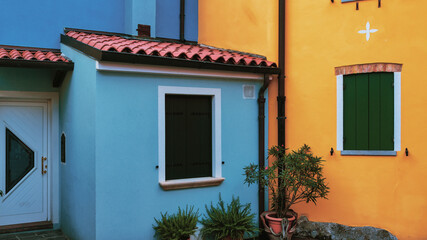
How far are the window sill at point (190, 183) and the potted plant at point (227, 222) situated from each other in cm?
35

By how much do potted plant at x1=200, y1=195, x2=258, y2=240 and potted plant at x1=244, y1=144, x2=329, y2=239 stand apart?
401 mm

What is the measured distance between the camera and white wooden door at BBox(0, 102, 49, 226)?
23.5ft

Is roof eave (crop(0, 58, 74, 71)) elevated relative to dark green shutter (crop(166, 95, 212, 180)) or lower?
elevated

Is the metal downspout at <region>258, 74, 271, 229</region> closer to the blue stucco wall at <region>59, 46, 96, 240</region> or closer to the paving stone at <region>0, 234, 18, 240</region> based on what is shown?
the blue stucco wall at <region>59, 46, 96, 240</region>

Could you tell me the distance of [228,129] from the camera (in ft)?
21.9

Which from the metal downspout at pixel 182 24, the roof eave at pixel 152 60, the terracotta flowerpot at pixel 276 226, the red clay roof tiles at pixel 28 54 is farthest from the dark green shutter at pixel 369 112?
the red clay roof tiles at pixel 28 54

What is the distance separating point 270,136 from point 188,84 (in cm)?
187

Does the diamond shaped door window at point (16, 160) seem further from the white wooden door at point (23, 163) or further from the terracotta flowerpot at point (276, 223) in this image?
the terracotta flowerpot at point (276, 223)

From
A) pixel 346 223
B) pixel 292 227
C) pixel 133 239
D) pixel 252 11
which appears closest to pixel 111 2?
pixel 252 11

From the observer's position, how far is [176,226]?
19.1 feet

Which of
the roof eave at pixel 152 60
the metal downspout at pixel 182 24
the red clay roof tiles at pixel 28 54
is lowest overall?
the roof eave at pixel 152 60

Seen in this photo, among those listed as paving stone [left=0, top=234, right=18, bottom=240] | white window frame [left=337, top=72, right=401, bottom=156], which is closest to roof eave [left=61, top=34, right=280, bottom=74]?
white window frame [left=337, top=72, right=401, bottom=156]

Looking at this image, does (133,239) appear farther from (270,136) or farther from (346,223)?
(346,223)

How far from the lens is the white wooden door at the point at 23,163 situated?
7.18 meters
